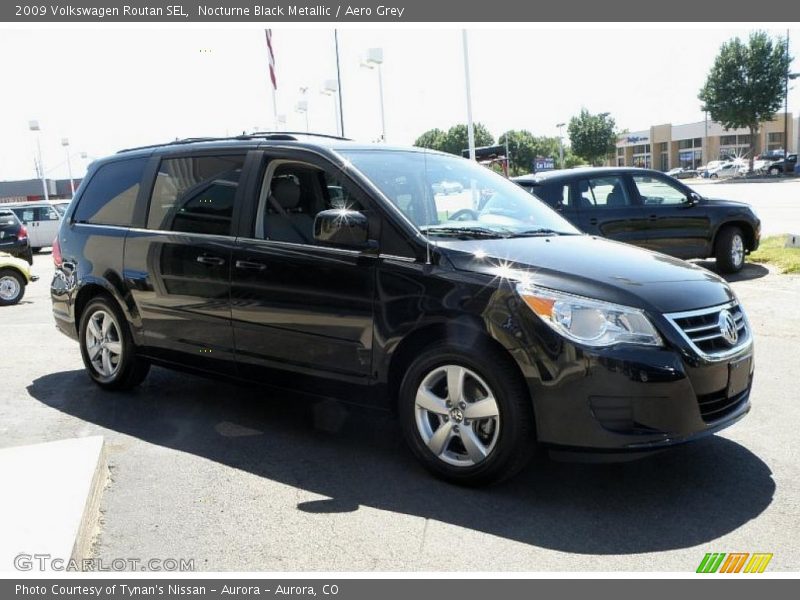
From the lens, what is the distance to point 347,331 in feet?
14.8

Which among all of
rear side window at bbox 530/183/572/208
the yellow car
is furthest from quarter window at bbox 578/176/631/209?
the yellow car

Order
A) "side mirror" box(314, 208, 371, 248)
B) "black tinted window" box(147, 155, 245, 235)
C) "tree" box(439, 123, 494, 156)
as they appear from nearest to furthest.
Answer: "side mirror" box(314, 208, 371, 248) → "black tinted window" box(147, 155, 245, 235) → "tree" box(439, 123, 494, 156)

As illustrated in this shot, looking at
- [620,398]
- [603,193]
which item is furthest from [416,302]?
[603,193]

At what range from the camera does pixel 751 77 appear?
60156 mm

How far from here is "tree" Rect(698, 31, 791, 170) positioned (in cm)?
5947

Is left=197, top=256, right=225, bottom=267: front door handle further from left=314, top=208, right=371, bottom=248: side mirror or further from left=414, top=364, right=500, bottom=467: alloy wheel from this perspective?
left=414, top=364, right=500, bottom=467: alloy wheel

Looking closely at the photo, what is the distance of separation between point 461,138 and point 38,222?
82756 millimetres

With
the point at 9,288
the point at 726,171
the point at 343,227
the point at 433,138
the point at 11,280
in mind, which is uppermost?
the point at 433,138

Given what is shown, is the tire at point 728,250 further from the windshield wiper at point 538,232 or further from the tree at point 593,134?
the tree at point 593,134

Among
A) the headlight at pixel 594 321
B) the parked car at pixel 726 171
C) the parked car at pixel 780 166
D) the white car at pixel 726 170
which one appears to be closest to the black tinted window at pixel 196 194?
the headlight at pixel 594 321

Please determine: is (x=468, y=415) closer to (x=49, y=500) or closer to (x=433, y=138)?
(x=49, y=500)

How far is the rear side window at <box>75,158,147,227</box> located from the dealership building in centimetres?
9644

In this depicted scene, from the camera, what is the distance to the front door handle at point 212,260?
5141 millimetres

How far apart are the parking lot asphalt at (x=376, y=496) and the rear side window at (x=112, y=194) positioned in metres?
1.44
